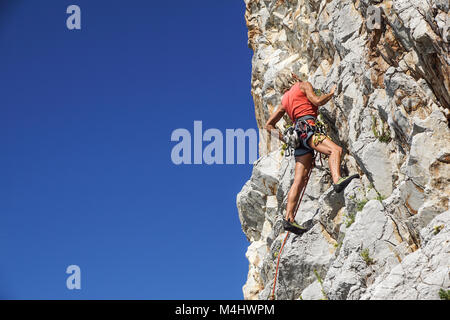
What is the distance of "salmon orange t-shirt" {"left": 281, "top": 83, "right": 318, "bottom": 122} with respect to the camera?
14.1 m

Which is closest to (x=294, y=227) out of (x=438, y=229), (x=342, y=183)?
(x=342, y=183)

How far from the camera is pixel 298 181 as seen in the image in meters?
14.0

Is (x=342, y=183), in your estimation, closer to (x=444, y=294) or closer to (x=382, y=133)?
(x=382, y=133)

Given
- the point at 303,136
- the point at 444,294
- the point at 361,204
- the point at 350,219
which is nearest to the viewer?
the point at 444,294

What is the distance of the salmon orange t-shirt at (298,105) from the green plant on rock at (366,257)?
4.74 meters

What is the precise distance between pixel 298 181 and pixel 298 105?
2.41 metres

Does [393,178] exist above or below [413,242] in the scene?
above

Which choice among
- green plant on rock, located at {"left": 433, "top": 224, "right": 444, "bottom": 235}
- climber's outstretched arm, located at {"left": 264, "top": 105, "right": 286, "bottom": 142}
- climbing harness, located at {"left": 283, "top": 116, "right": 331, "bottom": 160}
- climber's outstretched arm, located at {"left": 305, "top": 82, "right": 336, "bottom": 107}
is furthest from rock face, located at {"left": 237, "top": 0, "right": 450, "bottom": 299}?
climber's outstretched arm, located at {"left": 264, "top": 105, "right": 286, "bottom": 142}

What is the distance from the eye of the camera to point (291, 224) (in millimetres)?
14023

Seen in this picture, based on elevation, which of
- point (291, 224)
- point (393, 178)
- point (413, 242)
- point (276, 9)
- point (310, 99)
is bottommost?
point (413, 242)

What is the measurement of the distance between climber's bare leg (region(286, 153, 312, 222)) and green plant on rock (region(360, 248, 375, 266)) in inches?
122
